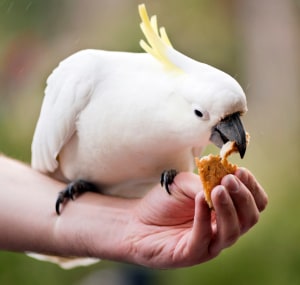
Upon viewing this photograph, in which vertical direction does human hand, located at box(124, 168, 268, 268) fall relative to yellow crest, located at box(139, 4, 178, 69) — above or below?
below

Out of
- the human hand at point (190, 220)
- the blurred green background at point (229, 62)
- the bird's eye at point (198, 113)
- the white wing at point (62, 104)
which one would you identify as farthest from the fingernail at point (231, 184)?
the white wing at point (62, 104)

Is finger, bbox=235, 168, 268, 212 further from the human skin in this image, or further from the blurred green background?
the blurred green background

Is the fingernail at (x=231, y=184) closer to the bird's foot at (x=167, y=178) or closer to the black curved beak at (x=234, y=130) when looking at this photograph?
the black curved beak at (x=234, y=130)

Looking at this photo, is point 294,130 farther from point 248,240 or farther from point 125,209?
point 125,209

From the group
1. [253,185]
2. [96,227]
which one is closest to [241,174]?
[253,185]

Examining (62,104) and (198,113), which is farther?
(62,104)

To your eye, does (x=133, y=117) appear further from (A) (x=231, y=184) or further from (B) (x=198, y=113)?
(A) (x=231, y=184)

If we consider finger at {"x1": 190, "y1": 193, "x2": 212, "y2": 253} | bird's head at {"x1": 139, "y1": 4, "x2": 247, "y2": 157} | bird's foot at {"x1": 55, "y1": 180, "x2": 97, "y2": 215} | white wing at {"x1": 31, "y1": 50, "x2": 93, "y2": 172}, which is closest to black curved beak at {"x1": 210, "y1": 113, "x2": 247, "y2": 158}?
bird's head at {"x1": 139, "y1": 4, "x2": 247, "y2": 157}
